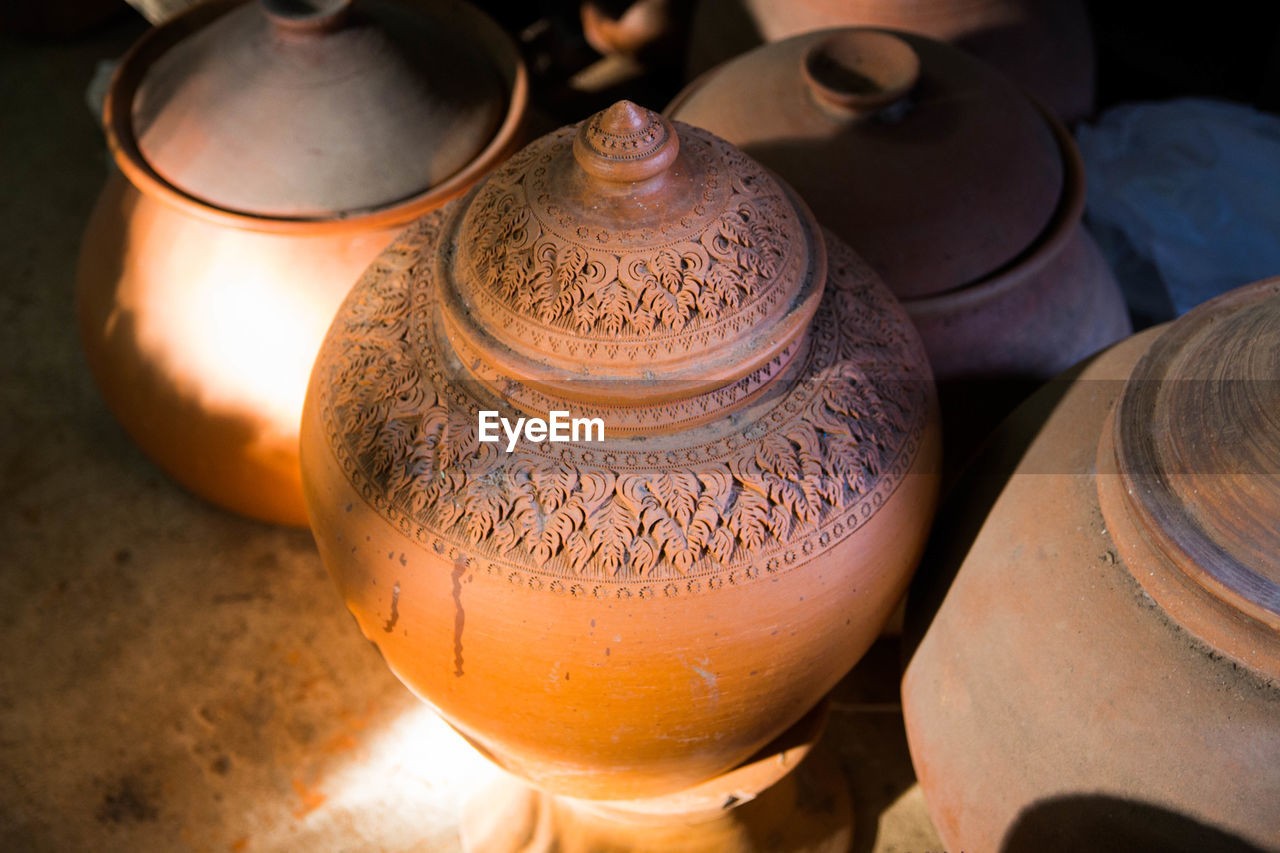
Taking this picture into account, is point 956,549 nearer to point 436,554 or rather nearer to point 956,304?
point 956,304

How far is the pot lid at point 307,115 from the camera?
152 centimetres

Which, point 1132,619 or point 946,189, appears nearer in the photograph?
point 1132,619

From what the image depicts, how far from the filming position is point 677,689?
1007 mm

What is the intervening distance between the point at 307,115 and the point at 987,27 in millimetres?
1337

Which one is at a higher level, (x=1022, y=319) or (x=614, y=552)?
(x=614, y=552)

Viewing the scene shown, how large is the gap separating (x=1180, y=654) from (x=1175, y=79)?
2.43 metres

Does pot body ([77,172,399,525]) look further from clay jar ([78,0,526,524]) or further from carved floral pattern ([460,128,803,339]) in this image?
carved floral pattern ([460,128,803,339])

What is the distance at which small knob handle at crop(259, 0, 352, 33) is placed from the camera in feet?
5.07

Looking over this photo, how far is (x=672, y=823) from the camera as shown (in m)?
1.52

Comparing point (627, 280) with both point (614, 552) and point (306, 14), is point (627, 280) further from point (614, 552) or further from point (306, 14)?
point (306, 14)

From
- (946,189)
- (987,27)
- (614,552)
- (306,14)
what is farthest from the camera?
(987,27)

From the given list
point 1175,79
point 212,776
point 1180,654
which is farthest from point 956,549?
point 1175,79

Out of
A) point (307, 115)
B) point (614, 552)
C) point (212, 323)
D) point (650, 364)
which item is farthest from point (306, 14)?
point (614, 552)

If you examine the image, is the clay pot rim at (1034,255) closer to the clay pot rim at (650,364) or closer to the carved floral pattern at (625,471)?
the carved floral pattern at (625,471)
